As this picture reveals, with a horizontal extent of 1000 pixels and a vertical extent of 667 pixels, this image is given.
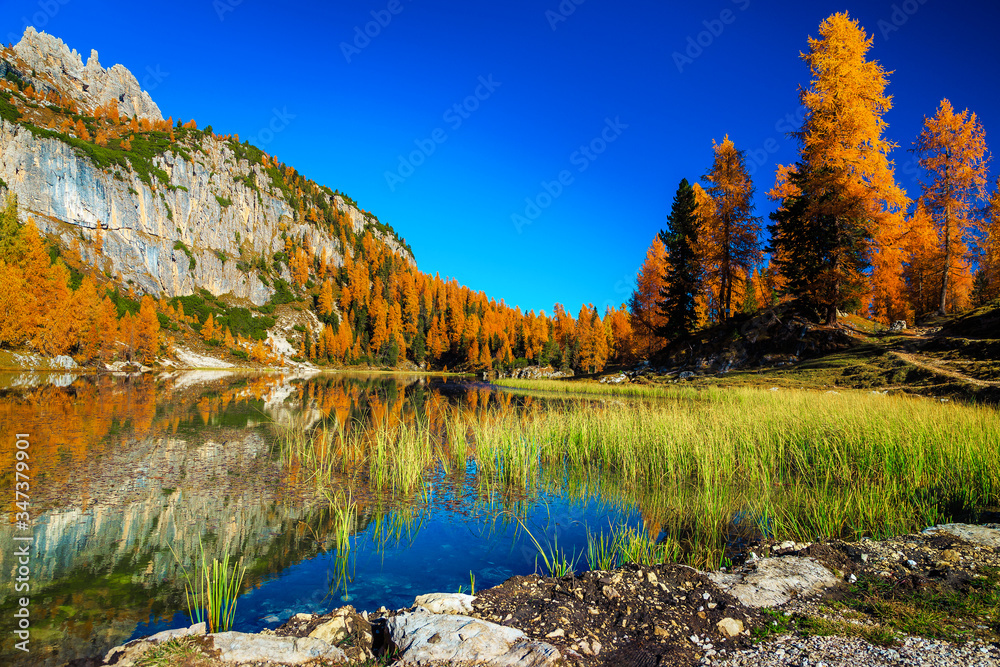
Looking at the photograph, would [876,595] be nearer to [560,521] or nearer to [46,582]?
[560,521]

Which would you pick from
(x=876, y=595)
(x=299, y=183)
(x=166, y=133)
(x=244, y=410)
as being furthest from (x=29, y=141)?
(x=876, y=595)

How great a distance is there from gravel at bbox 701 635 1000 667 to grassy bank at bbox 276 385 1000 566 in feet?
6.77

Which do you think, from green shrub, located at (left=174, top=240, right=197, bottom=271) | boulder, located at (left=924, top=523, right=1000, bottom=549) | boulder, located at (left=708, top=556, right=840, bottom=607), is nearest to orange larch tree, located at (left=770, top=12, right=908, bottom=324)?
boulder, located at (left=924, top=523, right=1000, bottom=549)

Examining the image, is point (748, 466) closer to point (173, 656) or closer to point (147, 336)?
point (173, 656)

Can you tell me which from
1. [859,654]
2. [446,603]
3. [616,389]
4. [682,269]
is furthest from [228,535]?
[682,269]

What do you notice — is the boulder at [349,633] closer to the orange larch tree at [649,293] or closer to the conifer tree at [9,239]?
the orange larch tree at [649,293]

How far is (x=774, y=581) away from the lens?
4047 millimetres

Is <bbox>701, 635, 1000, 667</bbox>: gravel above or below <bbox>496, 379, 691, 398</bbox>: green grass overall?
below

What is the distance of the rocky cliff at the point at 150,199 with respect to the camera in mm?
101562

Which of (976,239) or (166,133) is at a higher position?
(166,133)

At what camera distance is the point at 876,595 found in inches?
147

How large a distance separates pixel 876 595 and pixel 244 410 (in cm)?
2042

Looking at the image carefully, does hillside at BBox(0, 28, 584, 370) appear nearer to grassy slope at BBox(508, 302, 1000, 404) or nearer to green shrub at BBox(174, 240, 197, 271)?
green shrub at BBox(174, 240, 197, 271)

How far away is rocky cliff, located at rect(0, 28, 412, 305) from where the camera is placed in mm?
101562
